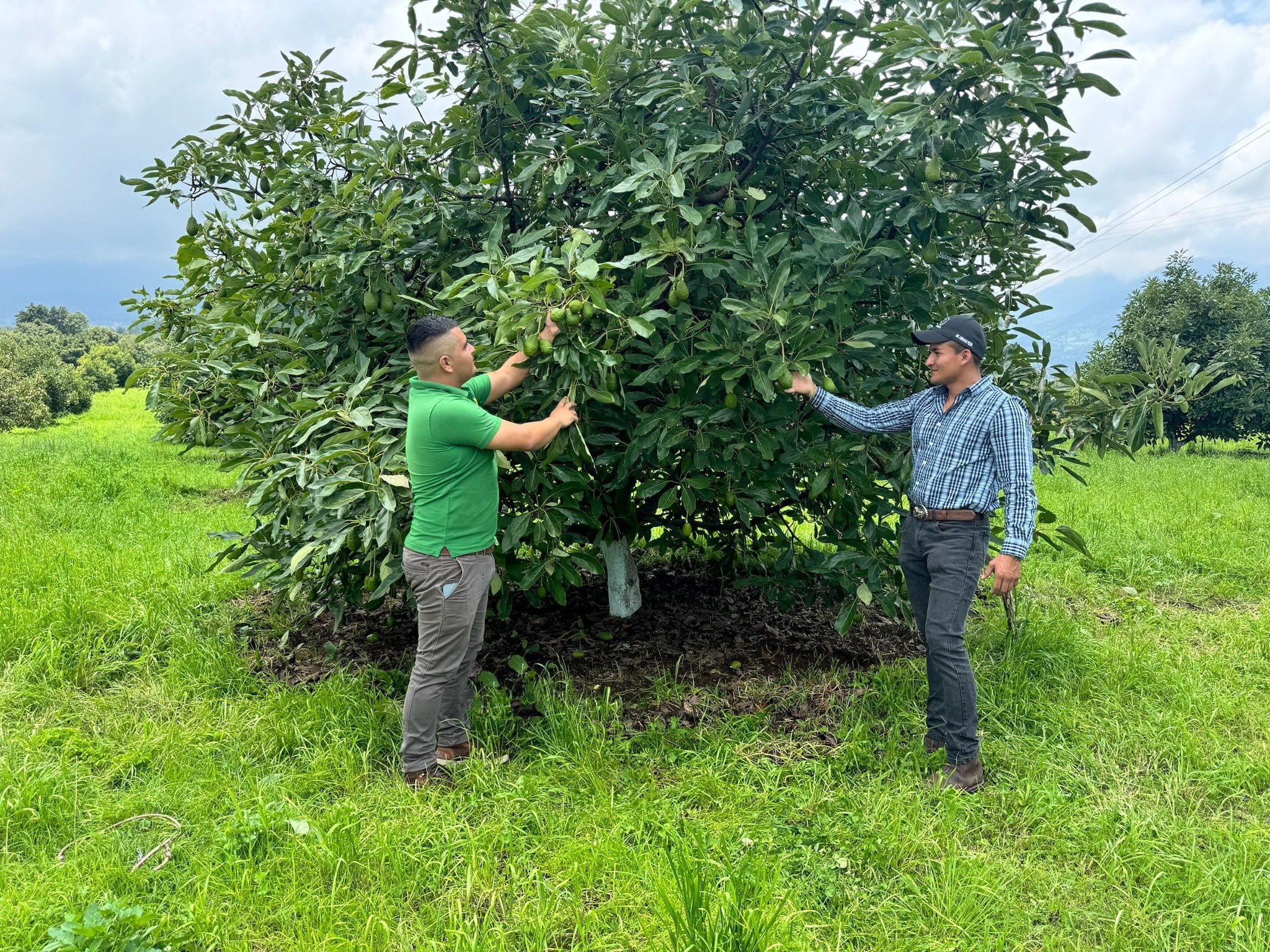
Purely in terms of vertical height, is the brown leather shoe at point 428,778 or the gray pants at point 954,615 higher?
the gray pants at point 954,615

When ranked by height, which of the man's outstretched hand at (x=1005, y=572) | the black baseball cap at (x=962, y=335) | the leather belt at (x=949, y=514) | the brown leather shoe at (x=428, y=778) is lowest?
the brown leather shoe at (x=428, y=778)

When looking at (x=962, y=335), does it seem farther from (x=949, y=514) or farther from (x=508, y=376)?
(x=508, y=376)

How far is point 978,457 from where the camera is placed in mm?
2816

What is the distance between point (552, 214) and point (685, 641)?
7.26 ft

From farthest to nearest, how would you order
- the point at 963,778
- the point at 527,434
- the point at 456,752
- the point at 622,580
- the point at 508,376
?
the point at 622,580
the point at 456,752
the point at 963,778
the point at 508,376
the point at 527,434

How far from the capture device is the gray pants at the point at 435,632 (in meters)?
2.84

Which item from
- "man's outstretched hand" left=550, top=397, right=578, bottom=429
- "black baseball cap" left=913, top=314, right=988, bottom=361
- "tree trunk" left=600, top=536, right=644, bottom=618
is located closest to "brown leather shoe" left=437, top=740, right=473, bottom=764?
"tree trunk" left=600, top=536, right=644, bottom=618

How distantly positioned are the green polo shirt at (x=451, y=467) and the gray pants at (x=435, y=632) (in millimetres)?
64

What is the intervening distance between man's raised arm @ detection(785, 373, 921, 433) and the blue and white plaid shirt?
0.15 ft

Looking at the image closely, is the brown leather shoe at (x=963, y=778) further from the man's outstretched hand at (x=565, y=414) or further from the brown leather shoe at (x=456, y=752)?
the man's outstretched hand at (x=565, y=414)

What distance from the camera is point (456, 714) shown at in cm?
313

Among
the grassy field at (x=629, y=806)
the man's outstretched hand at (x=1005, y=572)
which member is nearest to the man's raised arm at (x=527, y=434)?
the grassy field at (x=629, y=806)

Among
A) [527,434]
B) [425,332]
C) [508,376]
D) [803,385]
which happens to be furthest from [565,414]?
[803,385]

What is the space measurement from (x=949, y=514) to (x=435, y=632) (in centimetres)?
191
